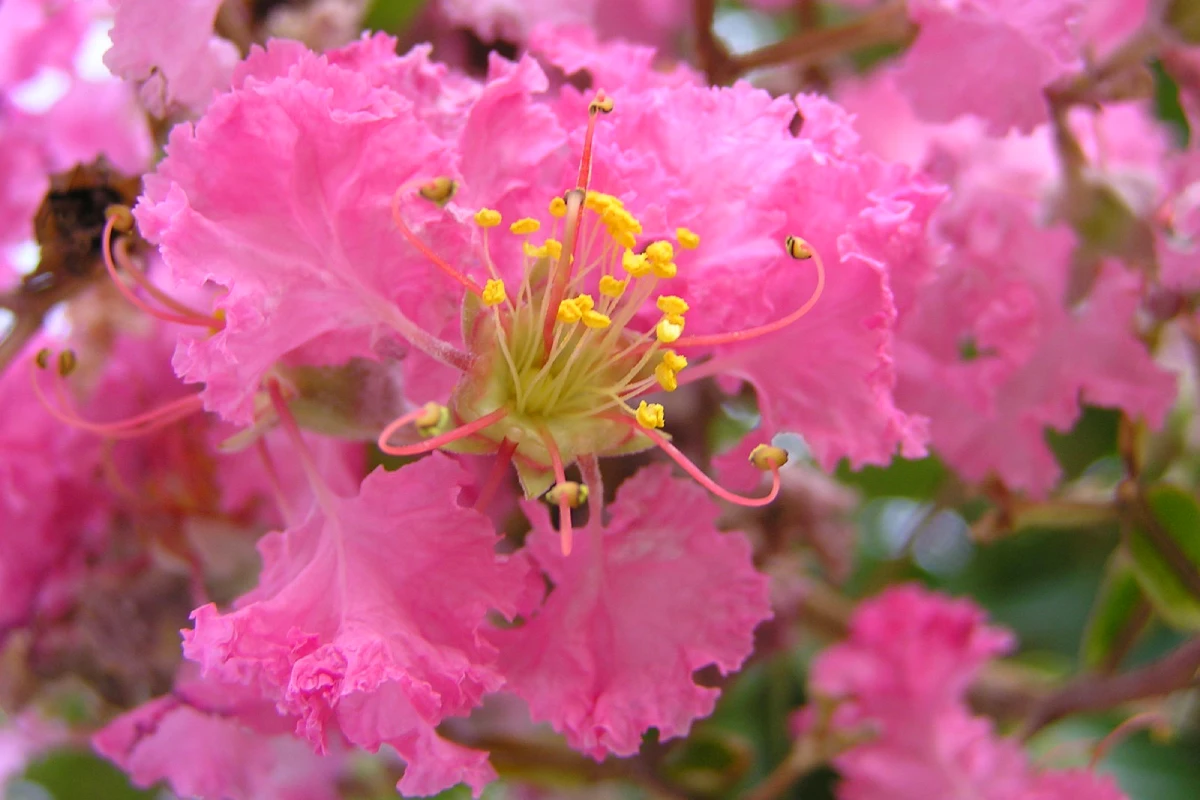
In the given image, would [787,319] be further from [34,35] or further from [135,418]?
[34,35]

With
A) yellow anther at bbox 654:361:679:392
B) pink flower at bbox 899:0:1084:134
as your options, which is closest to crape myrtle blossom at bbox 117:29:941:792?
yellow anther at bbox 654:361:679:392

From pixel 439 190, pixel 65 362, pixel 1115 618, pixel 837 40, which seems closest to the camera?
pixel 439 190

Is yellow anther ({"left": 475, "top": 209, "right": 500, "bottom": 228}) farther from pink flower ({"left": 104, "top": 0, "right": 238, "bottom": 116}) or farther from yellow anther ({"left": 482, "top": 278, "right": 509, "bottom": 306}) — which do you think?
pink flower ({"left": 104, "top": 0, "right": 238, "bottom": 116})

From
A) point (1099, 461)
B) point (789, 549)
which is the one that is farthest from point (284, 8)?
point (1099, 461)

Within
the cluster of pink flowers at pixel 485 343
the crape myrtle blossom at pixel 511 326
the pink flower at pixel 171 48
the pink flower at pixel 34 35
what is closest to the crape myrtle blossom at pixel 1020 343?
the cluster of pink flowers at pixel 485 343

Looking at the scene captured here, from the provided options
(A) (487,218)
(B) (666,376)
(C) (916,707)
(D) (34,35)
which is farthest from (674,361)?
(D) (34,35)

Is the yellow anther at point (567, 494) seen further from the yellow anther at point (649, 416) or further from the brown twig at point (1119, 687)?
the brown twig at point (1119, 687)

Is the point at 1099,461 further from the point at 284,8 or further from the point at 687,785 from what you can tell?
the point at 284,8
